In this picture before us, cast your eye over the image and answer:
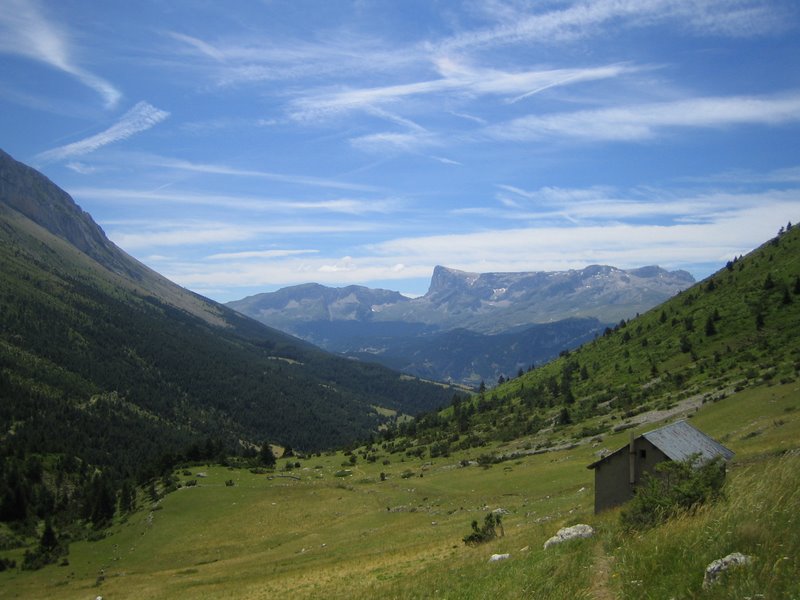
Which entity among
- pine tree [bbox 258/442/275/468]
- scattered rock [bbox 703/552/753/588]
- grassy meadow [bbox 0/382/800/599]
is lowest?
pine tree [bbox 258/442/275/468]

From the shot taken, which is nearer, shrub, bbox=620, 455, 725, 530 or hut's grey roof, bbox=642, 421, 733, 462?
shrub, bbox=620, 455, 725, 530

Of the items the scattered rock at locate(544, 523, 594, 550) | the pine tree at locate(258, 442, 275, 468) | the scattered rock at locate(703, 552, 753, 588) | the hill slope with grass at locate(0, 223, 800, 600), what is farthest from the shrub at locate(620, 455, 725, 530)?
the pine tree at locate(258, 442, 275, 468)

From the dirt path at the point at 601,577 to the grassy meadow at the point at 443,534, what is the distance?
0.06 metres

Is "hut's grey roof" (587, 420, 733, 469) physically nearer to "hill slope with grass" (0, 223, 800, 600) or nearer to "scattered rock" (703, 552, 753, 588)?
"hill slope with grass" (0, 223, 800, 600)

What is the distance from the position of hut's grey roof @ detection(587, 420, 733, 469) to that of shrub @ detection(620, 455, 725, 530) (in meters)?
10.5

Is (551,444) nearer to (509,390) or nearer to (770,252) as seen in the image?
(509,390)

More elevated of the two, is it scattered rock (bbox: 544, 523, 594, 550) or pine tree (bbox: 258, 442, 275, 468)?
scattered rock (bbox: 544, 523, 594, 550)

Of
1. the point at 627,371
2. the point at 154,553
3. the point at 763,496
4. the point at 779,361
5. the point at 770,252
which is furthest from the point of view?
the point at 770,252

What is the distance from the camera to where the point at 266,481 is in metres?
83.1

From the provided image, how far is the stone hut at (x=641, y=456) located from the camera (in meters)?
28.6

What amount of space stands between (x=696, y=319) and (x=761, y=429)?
241 feet

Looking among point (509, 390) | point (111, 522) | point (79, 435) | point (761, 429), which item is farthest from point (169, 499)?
point (79, 435)

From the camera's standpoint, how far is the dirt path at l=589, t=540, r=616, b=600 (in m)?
11.0

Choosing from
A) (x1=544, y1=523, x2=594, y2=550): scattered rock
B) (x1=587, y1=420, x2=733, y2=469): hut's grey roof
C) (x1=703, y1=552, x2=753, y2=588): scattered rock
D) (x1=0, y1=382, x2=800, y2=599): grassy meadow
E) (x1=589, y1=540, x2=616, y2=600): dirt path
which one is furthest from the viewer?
(x1=587, y1=420, x2=733, y2=469): hut's grey roof
